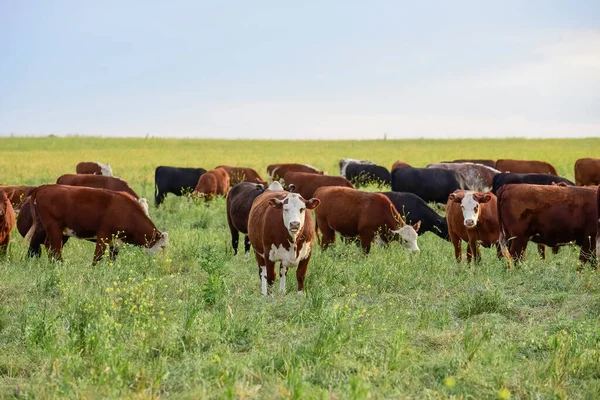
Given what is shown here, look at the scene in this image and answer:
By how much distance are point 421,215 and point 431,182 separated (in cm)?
881

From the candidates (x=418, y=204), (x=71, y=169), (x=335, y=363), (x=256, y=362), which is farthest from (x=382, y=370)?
(x=71, y=169)

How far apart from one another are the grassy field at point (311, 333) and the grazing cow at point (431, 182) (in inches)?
464

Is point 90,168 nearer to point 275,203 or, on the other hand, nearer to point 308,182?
point 308,182

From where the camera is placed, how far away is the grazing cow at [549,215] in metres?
11.7

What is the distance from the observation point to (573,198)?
1176 cm

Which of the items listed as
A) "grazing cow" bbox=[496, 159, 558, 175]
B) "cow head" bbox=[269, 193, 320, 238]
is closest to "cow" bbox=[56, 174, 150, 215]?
"cow head" bbox=[269, 193, 320, 238]

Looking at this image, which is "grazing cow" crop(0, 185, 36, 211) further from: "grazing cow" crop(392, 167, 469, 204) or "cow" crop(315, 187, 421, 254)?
"grazing cow" crop(392, 167, 469, 204)

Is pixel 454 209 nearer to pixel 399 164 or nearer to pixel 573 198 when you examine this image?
pixel 573 198

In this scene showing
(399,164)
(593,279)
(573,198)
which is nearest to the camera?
(593,279)

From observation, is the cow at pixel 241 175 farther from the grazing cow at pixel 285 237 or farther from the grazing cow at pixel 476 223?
the grazing cow at pixel 285 237

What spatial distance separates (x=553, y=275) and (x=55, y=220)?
7.83m

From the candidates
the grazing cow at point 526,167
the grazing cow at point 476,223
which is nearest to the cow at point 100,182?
the grazing cow at point 476,223

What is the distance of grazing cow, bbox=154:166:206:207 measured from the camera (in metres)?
24.8

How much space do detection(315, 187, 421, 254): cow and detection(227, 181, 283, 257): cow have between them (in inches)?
49.7
